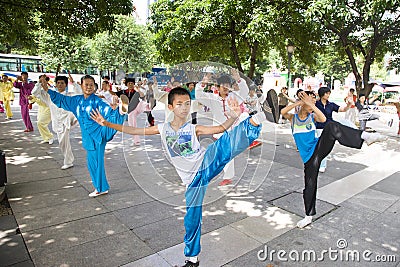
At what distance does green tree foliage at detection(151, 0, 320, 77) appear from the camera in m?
7.81

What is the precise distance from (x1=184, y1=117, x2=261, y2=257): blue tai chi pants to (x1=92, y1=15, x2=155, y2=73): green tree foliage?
29692 millimetres

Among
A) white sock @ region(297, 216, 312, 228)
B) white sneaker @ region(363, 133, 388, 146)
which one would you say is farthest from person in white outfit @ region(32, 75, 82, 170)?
white sneaker @ region(363, 133, 388, 146)

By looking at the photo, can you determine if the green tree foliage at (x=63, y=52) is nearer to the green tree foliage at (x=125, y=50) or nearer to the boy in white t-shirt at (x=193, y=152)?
the green tree foliage at (x=125, y=50)

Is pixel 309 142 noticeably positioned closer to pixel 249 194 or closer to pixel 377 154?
pixel 249 194

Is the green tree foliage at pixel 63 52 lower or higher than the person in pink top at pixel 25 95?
higher

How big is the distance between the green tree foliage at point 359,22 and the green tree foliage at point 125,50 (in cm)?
2375

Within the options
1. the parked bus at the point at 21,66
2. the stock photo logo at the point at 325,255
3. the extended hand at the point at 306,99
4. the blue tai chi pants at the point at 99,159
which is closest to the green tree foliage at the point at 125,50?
the parked bus at the point at 21,66

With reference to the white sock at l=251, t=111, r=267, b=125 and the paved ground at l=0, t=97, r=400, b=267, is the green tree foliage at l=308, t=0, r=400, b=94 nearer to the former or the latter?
the paved ground at l=0, t=97, r=400, b=267

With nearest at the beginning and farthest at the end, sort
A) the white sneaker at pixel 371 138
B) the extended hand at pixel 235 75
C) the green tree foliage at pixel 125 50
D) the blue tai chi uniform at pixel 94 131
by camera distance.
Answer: the extended hand at pixel 235 75, the white sneaker at pixel 371 138, the blue tai chi uniform at pixel 94 131, the green tree foliage at pixel 125 50

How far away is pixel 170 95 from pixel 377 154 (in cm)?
704

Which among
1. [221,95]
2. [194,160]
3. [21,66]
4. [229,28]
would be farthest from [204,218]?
[21,66]

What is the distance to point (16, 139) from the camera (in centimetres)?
800
